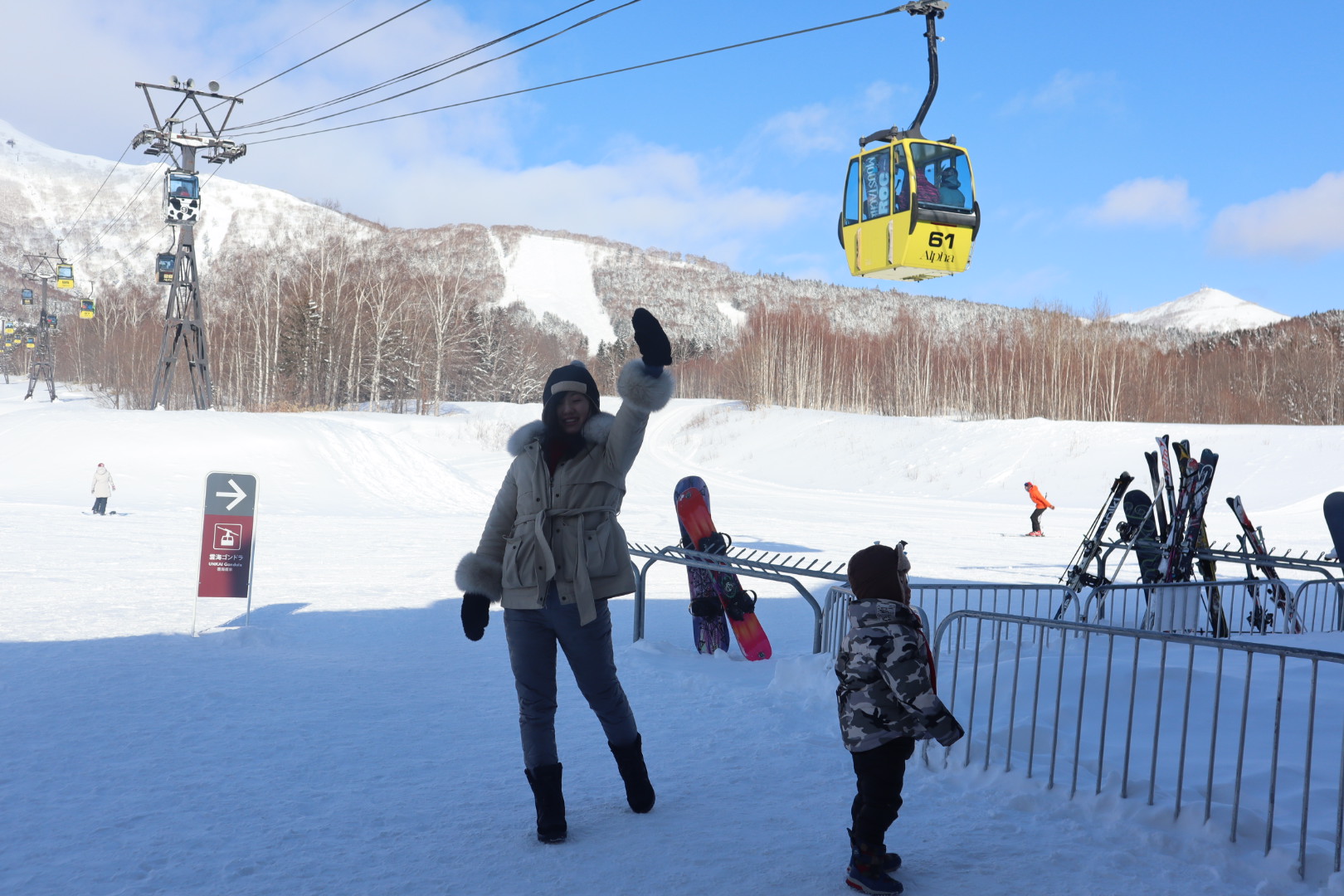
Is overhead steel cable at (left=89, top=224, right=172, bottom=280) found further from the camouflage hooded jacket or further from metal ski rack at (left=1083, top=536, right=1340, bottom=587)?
the camouflage hooded jacket

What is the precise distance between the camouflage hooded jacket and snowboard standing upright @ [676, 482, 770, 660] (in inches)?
169

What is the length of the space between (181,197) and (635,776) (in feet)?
82.3

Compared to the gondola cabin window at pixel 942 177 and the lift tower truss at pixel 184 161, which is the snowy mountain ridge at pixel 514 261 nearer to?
the lift tower truss at pixel 184 161

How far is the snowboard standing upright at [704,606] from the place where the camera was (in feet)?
25.7

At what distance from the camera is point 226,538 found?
8.12 m

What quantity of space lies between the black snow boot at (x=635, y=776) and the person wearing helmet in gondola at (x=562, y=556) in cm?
3

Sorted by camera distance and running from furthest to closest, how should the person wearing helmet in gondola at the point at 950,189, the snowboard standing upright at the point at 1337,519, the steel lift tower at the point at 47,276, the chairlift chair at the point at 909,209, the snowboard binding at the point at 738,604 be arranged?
the steel lift tower at the point at 47,276 → the person wearing helmet in gondola at the point at 950,189 → the chairlift chair at the point at 909,209 → the snowboard binding at the point at 738,604 → the snowboard standing upright at the point at 1337,519

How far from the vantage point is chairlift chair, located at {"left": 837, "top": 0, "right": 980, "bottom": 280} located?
35.3 feet

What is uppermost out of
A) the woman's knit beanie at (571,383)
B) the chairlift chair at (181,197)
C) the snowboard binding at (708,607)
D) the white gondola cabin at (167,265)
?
the chairlift chair at (181,197)

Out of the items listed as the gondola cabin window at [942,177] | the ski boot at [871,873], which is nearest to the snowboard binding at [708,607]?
the ski boot at [871,873]

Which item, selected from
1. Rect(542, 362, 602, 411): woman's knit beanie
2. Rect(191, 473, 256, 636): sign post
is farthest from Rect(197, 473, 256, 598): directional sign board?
Rect(542, 362, 602, 411): woman's knit beanie

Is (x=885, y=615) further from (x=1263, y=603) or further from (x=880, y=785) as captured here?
(x=1263, y=603)

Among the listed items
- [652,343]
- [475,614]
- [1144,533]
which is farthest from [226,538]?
[1144,533]

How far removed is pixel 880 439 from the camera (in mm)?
40688
